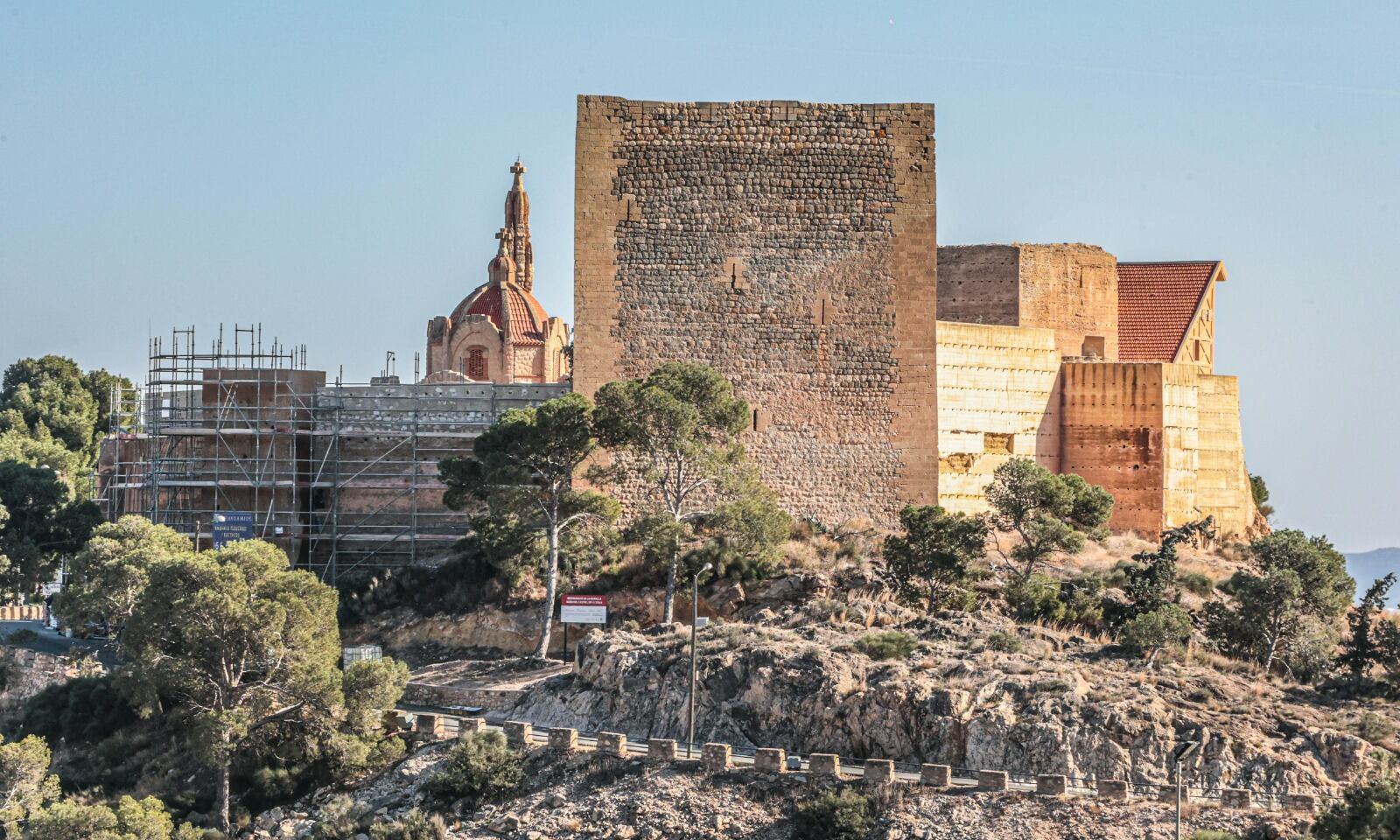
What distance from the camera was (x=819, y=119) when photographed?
1581 inches

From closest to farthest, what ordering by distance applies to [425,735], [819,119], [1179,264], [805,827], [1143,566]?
[805,827] < [425,735] < [1143,566] < [819,119] < [1179,264]

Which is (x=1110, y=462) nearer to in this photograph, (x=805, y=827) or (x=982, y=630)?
(x=982, y=630)

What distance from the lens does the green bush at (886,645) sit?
33.0 m

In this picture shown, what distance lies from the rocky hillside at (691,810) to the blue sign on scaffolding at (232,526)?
29.2ft

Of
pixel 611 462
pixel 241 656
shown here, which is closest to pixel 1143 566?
pixel 611 462

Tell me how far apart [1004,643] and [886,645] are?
6.36 feet

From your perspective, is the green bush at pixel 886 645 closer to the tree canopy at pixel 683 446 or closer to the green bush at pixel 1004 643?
the green bush at pixel 1004 643

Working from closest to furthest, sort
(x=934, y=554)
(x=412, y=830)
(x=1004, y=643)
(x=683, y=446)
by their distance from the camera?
(x=412, y=830) → (x=1004, y=643) → (x=934, y=554) → (x=683, y=446)

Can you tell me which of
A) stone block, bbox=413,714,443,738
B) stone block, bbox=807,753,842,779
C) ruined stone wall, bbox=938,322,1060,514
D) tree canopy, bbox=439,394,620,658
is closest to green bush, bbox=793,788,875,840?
stone block, bbox=807,753,842,779

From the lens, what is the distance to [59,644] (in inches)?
1745

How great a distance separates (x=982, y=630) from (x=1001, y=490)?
4.06 metres

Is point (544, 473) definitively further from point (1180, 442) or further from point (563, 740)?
point (1180, 442)

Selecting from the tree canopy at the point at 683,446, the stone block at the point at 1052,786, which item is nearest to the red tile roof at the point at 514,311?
the tree canopy at the point at 683,446

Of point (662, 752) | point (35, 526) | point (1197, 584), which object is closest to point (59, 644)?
point (35, 526)
